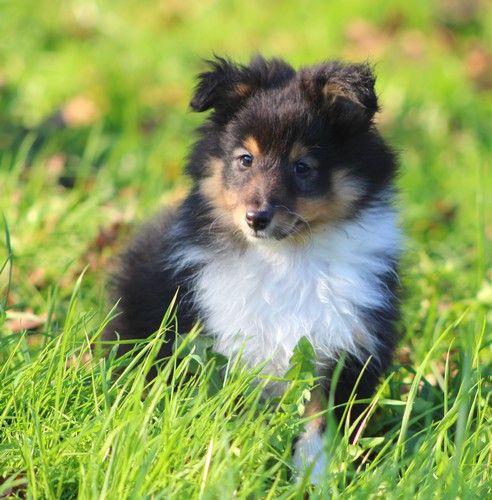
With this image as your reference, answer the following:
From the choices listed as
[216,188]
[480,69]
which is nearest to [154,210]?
[216,188]

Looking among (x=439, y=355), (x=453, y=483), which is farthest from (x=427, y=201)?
(x=453, y=483)

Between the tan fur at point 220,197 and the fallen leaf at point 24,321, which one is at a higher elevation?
the tan fur at point 220,197

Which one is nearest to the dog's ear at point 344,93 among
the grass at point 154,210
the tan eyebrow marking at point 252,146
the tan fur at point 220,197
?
the tan eyebrow marking at point 252,146

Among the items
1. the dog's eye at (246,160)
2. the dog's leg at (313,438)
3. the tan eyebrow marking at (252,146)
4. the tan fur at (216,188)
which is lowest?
the dog's leg at (313,438)

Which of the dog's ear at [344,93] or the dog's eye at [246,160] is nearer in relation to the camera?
the dog's ear at [344,93]

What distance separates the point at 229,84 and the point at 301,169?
0.52 meters

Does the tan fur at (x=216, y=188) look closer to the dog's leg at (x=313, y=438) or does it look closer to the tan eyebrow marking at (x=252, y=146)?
the tan eyebrow marking at (x=252, y=146)

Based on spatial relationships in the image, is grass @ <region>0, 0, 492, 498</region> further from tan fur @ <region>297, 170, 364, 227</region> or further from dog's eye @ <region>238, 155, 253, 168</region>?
dog's eye @ <region>238, 155, 253, 168</region>

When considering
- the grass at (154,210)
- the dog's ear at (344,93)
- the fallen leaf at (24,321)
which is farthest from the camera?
the fallen leaf at (24,321)

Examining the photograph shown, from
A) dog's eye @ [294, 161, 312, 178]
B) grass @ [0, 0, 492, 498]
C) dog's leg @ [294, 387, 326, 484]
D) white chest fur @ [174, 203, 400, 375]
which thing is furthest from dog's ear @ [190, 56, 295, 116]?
dog's leg @ [294, 387, 326, 484]

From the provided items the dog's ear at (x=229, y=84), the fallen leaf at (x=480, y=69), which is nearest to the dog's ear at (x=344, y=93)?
the dog's ear at (x=229, y=84)

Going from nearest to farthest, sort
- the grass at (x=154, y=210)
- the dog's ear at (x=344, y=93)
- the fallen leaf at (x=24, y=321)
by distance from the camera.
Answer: the grass at (x=154, y=210), the dog's ear at (x=344, y=93), the fallen leaf at (x=24, y=321)

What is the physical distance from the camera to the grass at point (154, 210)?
10.5ft

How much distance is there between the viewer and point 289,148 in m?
3.96
